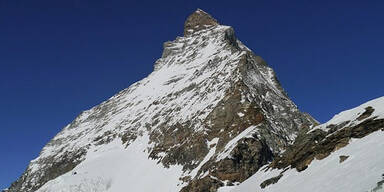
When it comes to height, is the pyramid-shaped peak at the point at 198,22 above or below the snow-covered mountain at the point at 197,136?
above

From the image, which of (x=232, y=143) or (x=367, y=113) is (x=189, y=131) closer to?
(x=232, y=143)

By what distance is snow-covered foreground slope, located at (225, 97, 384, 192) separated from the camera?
20125 mm

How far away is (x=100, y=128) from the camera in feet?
380

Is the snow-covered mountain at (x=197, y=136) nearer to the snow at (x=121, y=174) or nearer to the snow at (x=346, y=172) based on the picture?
the snow at (x=121, y=174)

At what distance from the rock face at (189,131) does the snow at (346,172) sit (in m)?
12.9

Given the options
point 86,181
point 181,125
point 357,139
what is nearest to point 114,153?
point 86,181

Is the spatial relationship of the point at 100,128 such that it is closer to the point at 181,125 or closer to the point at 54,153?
the point at 54,153

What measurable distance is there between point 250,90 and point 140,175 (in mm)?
26838

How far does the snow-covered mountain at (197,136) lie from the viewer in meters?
47.3

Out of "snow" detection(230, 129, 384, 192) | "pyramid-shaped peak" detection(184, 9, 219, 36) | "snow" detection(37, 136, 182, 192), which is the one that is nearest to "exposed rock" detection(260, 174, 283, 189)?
"snow" detection(230, 129, 384, 192)

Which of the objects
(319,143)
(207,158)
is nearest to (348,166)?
(319,143)

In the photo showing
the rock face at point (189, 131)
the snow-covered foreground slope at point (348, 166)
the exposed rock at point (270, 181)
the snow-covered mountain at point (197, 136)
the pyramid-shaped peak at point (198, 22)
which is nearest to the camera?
the snow-covered foreground slope at point (348, 166)

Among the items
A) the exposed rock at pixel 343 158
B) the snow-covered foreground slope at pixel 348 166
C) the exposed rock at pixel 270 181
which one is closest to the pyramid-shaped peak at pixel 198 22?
the snow-covered foreground slope at pixel 348 166

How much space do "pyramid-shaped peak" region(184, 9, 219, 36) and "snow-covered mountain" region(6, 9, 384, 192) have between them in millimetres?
46276
